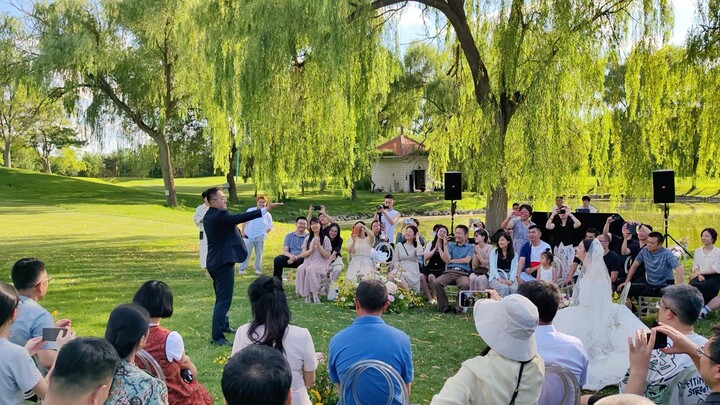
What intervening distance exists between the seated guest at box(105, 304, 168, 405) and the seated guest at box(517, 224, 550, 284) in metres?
6.90

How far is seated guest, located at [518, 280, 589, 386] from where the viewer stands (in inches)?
137

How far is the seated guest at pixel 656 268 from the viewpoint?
28.4 ft

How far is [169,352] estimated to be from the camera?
3.54m

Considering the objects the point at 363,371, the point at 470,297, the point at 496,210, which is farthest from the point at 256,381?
the point at 496,210

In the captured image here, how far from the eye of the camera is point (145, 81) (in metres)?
27.5

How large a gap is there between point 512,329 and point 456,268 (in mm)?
7129

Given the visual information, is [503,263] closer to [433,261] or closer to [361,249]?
[433,261]

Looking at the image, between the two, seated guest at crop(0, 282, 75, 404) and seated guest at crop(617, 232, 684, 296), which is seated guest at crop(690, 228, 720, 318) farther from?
seated guest at crop(0, 282, 75, 404)

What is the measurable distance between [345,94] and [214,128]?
3.54 meters

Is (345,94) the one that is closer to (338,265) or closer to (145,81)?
(338,265)

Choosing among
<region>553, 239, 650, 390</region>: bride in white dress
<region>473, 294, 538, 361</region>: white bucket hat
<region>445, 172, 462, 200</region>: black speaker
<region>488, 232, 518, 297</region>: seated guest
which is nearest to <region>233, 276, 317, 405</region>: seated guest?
<region>473, 294, 538, 361</region>: white bucket hat

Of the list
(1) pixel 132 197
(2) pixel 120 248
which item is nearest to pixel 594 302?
(2) pixel 120 248

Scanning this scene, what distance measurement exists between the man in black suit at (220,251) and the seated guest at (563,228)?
6792 millimetres

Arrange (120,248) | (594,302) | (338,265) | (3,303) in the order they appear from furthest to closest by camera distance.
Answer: (120,248) → (338,265) → (594,302) → (3,303)
